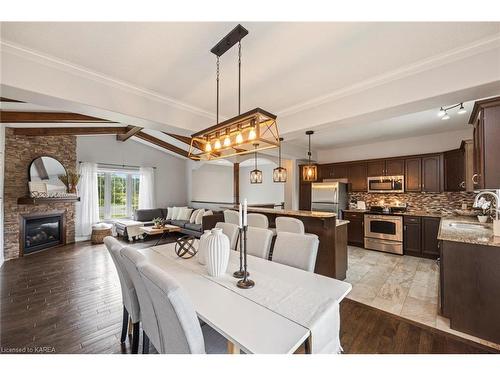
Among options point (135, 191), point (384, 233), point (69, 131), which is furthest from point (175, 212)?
point (384, 233)

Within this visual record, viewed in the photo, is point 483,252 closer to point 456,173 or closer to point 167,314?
point 167,314

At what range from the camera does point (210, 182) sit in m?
8.83

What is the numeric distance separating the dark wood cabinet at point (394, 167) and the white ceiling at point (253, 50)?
117 inches

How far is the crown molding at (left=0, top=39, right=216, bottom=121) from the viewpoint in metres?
1.78

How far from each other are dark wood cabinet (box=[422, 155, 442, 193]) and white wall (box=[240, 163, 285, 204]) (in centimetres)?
445

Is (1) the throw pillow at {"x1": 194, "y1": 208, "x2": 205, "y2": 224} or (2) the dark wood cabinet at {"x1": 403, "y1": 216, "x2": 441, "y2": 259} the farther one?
(1) the throw pillow at {"x1": 194, "y1": 208, "x2": 205, "y2": 224}

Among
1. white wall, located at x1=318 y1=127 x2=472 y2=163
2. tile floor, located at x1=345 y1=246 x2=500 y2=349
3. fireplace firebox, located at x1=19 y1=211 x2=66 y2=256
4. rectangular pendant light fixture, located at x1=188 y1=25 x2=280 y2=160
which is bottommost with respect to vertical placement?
tile floor, located at x1=345 y1=246 x2=500 y2=349

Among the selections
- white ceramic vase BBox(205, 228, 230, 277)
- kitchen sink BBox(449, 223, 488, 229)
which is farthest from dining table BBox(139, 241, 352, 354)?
kitchen sink BBox(449, 223, 488, 229)

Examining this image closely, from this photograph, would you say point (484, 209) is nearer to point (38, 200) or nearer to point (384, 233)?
point (384, 233)

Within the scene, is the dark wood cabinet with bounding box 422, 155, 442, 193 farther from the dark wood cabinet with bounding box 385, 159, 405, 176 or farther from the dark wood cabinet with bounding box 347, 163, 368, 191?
the dark wood cabinet with bounding box 347, 163, 368, 191

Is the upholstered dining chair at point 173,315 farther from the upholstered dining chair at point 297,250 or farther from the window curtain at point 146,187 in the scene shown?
the window curtain at point 146,187

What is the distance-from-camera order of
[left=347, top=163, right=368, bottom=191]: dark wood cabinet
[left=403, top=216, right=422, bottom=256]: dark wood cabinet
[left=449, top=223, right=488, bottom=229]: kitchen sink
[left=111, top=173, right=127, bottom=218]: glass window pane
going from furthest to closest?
1. [left=111, top=173, right=127, bottom=218]: glass window pane
2. [left=347, top=163, right=368, bottom=191]: dark wood cabinet
3. [left=403, top=216, right=422, bottom=256]: dark wood cabinet
4. [left=449, top=223, right=488, bottom=229]: kitchen sink
